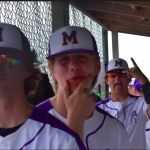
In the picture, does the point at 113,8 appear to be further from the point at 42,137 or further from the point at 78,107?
the point at 42,137

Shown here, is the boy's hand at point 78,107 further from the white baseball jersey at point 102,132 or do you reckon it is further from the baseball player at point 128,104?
the baseball player at point 128,104

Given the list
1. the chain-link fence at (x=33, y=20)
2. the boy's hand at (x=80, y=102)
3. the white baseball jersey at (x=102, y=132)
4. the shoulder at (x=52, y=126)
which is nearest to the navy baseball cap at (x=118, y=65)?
the chain-link fence at (x=33, y=20)

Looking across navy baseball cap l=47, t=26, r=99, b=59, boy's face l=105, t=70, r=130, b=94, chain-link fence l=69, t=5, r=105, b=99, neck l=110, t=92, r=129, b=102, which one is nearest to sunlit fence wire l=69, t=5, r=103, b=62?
chain-link fence l=69, t=5, r=105, b=99

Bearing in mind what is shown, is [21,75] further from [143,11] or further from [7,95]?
[143,11]

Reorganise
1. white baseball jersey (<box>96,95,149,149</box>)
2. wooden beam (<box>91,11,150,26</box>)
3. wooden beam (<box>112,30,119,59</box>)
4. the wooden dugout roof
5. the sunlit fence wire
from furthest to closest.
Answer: wooden beam (<box>112,30,119,59</box>)
wooden beam (<box>91,11,150,26</box>)
the wooden dugout roof
the sunlit fence wire
white baseball jersey (<box>96,95,149,149</box>)

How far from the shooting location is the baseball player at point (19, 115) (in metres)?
1.04

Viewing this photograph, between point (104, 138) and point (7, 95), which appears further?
point (104, 138)

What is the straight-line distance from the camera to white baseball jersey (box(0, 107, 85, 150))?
1.02 m

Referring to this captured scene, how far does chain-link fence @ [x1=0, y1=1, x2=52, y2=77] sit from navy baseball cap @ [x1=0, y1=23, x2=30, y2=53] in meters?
0.57

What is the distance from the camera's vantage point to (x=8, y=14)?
5.69ft

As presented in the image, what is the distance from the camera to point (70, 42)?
135 cm

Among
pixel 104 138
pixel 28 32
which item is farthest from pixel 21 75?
pixel 28 32

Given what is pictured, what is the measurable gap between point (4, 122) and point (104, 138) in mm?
672

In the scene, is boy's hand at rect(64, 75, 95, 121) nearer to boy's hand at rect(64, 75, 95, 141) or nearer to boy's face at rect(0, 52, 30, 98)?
boy's hand at rect(64, 75, 95, 141)
